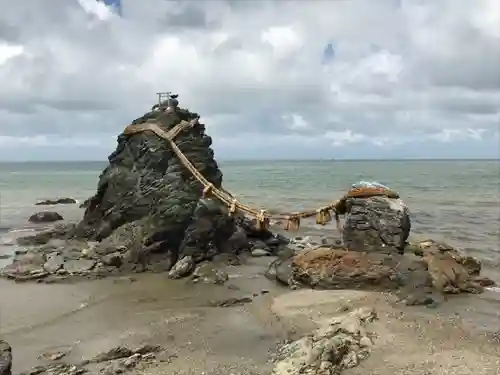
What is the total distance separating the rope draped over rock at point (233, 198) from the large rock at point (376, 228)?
1.82 ft

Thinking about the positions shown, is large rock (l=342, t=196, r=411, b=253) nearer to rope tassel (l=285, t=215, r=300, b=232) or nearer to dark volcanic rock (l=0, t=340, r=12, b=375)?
rope tassel (l=285, t=215, r=300, b=232)

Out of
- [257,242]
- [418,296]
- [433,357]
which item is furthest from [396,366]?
[257,242]

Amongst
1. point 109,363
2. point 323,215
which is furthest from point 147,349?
point 323,215

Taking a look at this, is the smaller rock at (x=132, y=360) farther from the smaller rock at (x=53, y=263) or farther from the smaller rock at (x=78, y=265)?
the smaller rock at (x=53, y=263)

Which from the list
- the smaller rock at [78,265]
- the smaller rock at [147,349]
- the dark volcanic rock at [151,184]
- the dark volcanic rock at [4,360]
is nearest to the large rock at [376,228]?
the dark volcanic rock at [151,184]

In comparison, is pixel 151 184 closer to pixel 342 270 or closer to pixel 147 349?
pixel 342 270

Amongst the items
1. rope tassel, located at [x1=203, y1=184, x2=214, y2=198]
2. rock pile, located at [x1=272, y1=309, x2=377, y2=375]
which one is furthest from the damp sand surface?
rope tassel, located at [x1=203, y1=184, x2=214, y2=198]

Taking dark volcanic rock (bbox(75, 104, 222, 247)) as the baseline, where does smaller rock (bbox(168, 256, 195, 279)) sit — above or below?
below

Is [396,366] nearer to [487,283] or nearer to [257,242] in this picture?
[487,283]

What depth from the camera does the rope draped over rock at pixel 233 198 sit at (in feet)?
60.5

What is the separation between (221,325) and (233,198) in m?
8.39

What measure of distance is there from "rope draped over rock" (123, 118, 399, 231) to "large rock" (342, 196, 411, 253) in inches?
21.8

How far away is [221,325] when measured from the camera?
12711 millimetres

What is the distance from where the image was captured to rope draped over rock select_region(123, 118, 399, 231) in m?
18.4
